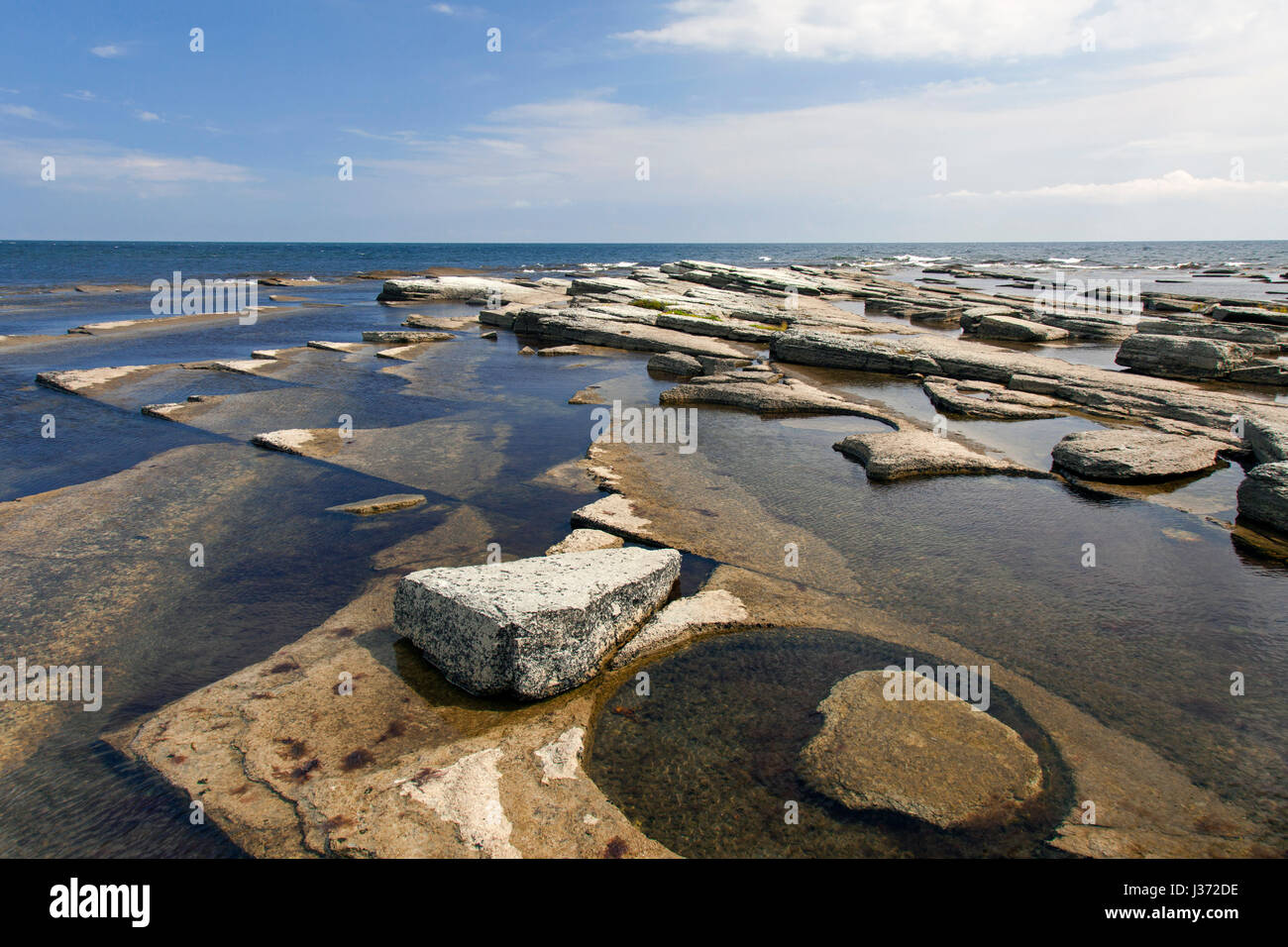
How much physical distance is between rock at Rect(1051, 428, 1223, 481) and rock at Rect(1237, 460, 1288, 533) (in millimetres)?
1004

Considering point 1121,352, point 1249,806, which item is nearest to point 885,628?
point 1249,806

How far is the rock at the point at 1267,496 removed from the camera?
6.20m

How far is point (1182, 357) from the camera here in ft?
45.0

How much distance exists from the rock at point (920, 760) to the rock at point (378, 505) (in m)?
4.56

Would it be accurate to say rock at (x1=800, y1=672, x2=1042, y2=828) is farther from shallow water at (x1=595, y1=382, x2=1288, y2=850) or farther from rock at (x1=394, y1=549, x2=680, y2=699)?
rock at (x1=394, y1=549, x2=680, y2=699)

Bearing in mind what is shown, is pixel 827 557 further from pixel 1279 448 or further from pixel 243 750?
pixel 1279 448

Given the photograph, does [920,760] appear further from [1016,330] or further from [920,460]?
[1016,330]

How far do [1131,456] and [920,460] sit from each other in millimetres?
2406

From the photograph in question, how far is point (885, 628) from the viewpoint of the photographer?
462cm

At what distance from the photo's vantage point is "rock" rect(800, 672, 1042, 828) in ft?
10.3

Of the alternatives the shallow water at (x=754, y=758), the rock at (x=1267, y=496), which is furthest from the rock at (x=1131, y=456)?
the shallow water at (x=754, y=758)

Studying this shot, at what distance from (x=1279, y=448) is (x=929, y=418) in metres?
3.98

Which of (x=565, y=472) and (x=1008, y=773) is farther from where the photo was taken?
(x=565, y=472)

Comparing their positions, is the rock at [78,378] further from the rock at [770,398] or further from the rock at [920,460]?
the rock at [920,460]
